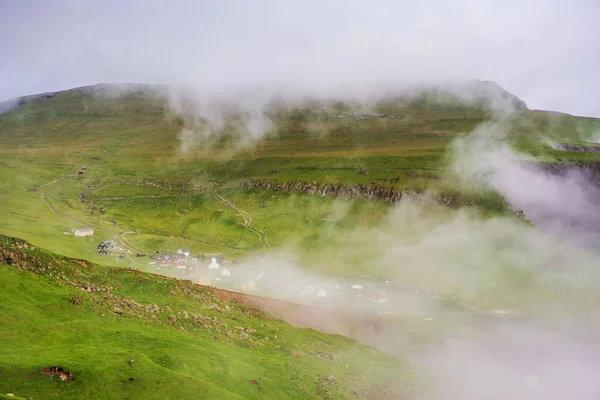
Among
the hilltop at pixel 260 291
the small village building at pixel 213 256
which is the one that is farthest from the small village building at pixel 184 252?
the small village building at pixel 213 256

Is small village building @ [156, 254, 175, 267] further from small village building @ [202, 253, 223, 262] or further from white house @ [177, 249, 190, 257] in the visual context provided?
small village building @ [202, 253, 223, 262]

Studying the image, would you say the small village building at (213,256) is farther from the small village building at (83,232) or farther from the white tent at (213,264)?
the small village building at (83,232)

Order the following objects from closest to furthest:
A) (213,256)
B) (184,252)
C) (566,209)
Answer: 1. (213,256)
2. (184,252)
3. (566,209)

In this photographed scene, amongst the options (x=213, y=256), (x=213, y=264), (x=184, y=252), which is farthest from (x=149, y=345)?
(x=184, y=252)

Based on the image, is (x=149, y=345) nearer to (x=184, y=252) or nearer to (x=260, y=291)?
(x=260, y=291)

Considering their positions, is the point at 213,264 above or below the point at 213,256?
above

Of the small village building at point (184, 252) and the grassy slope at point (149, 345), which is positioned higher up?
the grassy slope at point (149, 345)

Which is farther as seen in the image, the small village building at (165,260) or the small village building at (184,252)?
the small village building at (184,252)

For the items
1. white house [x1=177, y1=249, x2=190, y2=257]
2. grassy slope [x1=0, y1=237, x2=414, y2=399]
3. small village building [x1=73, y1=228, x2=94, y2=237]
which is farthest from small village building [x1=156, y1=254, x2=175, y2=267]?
grassy slope [x1=0, y1=237, x2=414, y2=399]

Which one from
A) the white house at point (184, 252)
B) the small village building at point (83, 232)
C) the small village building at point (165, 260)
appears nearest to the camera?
the small village building at point (165, 260)
